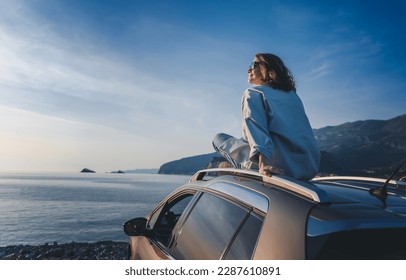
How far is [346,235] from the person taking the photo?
1.25 m

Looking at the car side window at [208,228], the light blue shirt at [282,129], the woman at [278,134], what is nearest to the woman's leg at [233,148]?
the woman at [278,134]

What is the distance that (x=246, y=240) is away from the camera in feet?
5.31

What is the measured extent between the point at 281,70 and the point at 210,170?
117 cm

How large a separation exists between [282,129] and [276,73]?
23.9 inches

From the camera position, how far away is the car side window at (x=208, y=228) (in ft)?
5.91

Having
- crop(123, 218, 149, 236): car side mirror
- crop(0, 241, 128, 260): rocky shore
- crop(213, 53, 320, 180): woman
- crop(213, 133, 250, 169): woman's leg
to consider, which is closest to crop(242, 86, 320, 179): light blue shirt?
crop(213, 53, 320, 180): woman

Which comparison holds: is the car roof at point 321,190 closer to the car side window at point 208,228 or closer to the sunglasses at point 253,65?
the car side window at point 208,228

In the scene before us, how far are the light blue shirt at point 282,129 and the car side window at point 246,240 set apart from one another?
38.9 inches

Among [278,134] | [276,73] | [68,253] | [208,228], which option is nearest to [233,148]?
[278,134]

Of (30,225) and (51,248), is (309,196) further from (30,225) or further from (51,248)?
(30,225)

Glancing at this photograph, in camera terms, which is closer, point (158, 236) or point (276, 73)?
point (276, 73)

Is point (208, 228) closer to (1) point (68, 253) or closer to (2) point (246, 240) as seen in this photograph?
(2) point (246, 240)
